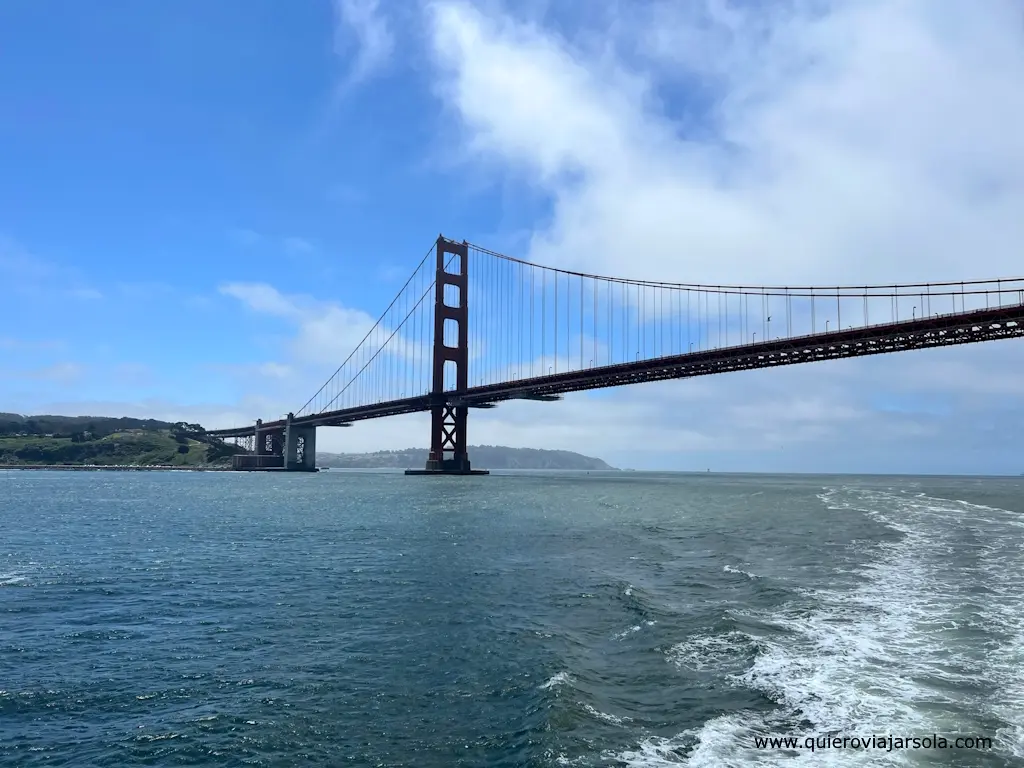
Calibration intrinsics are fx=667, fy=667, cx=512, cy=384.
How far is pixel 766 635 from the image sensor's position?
36.6 ft

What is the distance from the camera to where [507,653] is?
10.3 meters

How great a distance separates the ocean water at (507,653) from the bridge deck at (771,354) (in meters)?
31.2

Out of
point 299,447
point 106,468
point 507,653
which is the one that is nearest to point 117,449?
point 106,468

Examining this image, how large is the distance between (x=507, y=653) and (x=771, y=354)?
180ft

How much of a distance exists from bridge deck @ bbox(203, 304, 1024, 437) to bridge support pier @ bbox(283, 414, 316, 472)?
3311 cm

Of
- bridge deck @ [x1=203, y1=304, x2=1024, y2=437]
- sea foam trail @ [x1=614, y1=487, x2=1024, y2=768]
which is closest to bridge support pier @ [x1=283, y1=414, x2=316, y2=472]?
bridge deck @ [x1=203, y1=304, x2=1024, y2=437]

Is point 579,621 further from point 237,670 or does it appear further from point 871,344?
point 871,344

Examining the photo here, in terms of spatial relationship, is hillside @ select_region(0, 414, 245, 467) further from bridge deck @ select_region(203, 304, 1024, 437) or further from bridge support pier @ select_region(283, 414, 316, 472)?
bridge deck @ select_region(203, 304, 1024, 437)

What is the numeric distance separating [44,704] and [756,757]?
27.8 feet

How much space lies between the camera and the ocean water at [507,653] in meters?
7.23

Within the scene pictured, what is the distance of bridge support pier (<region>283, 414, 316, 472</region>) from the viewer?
12131 cm

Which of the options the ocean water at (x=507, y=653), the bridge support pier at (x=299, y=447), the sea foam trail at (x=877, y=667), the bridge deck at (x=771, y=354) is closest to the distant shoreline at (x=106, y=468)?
the bridge support pier at (x=299, y=447)

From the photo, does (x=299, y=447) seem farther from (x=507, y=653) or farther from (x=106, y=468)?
(x=507, y=653)

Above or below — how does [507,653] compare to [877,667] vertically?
below
